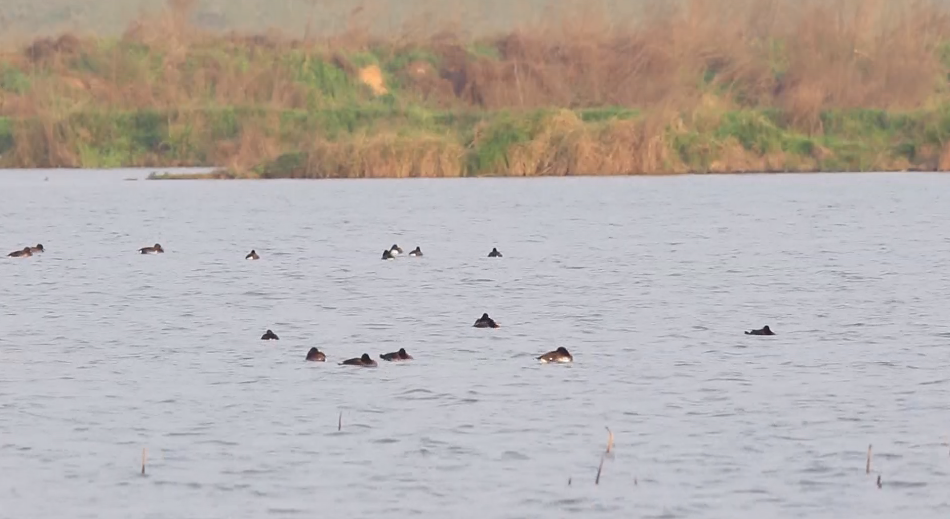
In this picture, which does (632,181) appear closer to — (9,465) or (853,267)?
(853,267)

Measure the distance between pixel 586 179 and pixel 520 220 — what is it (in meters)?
15.0

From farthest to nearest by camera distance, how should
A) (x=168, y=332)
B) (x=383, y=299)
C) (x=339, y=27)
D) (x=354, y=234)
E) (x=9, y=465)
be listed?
1. (x=339, y=27)
2. (x=354, y=234)
3. (x=383, y=299)
4. (x=168, y=332)
5. (x=9, y=465)

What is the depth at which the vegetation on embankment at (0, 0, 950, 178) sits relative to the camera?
187ft

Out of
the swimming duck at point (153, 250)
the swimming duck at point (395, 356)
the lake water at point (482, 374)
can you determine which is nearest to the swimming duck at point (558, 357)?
the lake water at point (482, 374)

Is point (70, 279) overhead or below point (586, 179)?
overhead

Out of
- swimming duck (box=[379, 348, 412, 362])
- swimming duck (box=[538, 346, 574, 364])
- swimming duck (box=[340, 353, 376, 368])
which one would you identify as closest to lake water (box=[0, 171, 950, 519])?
swimming duck (box=[538, 346, 574, 364])

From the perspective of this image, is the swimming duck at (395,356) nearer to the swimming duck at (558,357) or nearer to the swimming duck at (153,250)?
the swimming duck at (558,357)

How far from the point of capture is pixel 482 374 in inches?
766

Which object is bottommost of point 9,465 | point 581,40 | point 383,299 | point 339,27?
point 339,27

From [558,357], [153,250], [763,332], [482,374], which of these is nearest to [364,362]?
[482,374]

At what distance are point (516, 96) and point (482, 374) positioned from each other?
165ft

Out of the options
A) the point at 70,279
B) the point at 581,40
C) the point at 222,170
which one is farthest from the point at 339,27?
the point at 70,279

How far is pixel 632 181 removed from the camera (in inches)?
2286

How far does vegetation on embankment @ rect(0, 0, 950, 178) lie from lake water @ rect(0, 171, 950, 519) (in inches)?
602
